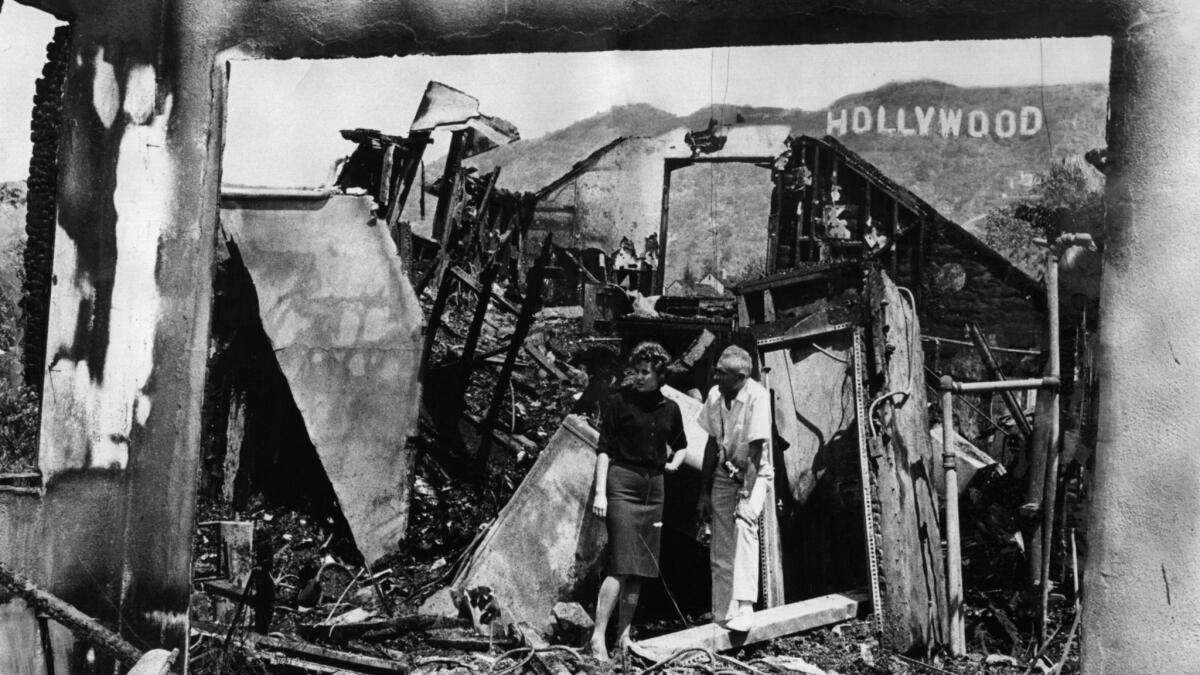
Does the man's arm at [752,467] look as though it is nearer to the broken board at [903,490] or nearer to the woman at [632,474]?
the woman at [632,474]

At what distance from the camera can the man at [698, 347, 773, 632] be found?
5.48 meters

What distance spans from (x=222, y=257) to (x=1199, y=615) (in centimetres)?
691

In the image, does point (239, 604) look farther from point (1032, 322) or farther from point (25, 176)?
point (1032, 322)

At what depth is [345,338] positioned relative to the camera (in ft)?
25.6

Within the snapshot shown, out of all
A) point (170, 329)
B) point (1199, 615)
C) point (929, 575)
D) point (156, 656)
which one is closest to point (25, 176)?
point (170, 329)

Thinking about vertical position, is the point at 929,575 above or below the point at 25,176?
below

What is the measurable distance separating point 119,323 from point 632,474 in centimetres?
285

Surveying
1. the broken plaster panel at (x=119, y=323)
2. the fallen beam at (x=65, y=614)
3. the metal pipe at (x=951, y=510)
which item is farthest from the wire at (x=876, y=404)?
the fallen beam at (x=65, y=614)

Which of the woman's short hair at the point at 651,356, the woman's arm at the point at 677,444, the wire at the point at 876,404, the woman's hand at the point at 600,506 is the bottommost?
the woman's hand at the point at 600,506

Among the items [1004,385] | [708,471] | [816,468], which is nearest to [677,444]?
[708,471]

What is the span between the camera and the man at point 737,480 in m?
5.48

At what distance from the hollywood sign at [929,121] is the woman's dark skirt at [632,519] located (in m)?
2.16

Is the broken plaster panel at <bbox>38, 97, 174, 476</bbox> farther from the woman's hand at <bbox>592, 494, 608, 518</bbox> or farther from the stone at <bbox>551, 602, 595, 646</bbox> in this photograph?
the stone at <bbox>551, 602, 595, 646</bbox>

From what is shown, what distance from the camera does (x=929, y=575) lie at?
5500mm
